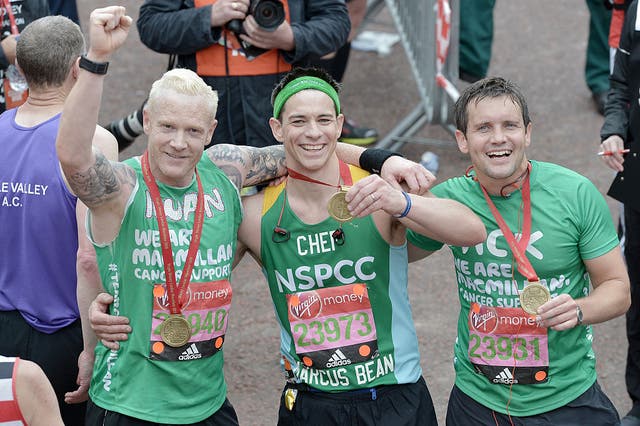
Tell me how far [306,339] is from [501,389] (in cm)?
77

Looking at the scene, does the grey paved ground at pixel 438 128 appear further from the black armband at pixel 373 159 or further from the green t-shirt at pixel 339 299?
the black armband at pixel 373 159

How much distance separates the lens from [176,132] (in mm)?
3982

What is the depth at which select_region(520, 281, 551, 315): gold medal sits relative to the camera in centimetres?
403

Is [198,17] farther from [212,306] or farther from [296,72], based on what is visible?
[212,306]

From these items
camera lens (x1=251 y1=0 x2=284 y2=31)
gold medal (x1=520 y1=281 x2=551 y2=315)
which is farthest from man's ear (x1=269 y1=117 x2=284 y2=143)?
camera lens (x1=251 y1=0 x2=284 y2=31)

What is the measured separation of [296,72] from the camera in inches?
167

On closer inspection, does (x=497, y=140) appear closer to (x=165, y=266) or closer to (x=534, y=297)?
(x=534, y=297)

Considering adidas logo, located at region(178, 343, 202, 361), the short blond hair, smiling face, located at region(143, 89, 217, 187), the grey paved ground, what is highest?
the short blond hair

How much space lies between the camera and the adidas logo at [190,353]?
4051 millimetres

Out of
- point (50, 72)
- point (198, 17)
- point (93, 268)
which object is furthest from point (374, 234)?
point (198, 17)

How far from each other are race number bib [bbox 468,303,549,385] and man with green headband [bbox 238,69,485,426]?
0.31 metres

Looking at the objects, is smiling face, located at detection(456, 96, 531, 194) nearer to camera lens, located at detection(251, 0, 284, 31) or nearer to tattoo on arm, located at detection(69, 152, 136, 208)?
tattoo on arm, located at detection(69, 152, 136, 208)

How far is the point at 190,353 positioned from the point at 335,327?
557mm

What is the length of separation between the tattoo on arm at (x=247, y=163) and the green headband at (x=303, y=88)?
211mm
